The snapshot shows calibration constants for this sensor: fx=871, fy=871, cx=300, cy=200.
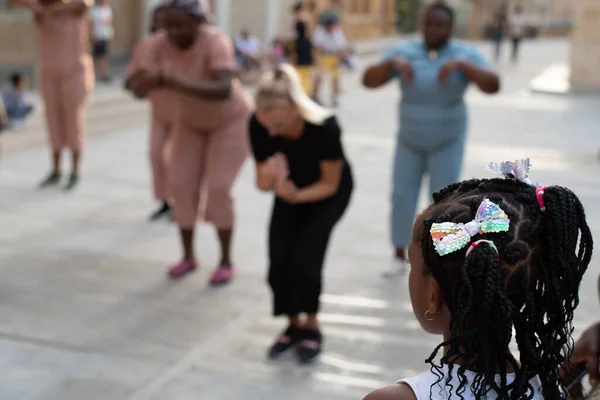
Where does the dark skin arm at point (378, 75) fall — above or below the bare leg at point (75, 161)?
above

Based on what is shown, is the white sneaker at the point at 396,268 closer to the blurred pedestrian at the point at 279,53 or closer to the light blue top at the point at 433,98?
the light blue top at the point at 433,98

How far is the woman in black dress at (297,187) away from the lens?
4.11 metres

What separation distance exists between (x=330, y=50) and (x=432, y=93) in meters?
9.04

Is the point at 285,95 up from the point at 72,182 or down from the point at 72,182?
up

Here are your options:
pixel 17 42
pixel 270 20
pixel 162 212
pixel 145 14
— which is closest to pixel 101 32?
pixel 17 42

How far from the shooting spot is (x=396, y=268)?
5629 millimetres

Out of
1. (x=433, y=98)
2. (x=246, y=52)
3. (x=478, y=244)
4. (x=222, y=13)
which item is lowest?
(x=246, y=52)

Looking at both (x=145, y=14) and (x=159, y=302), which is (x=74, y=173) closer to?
(x=159, y=302)

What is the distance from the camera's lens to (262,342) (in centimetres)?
455

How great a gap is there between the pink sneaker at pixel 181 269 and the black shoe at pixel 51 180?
263 cm

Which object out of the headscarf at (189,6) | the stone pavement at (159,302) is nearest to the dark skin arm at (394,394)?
the stone pavement at (159,302)

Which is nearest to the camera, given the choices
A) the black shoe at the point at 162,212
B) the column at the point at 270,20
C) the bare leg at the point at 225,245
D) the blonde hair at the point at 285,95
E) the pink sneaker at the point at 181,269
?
the blonde hair at the point at 285,95

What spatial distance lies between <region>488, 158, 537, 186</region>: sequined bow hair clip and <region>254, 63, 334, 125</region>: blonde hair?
7.65ft

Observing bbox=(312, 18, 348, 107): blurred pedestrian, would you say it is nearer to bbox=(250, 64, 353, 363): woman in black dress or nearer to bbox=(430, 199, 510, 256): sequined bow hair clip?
bbox=(250, 64, 353, 363): woman in black dress
